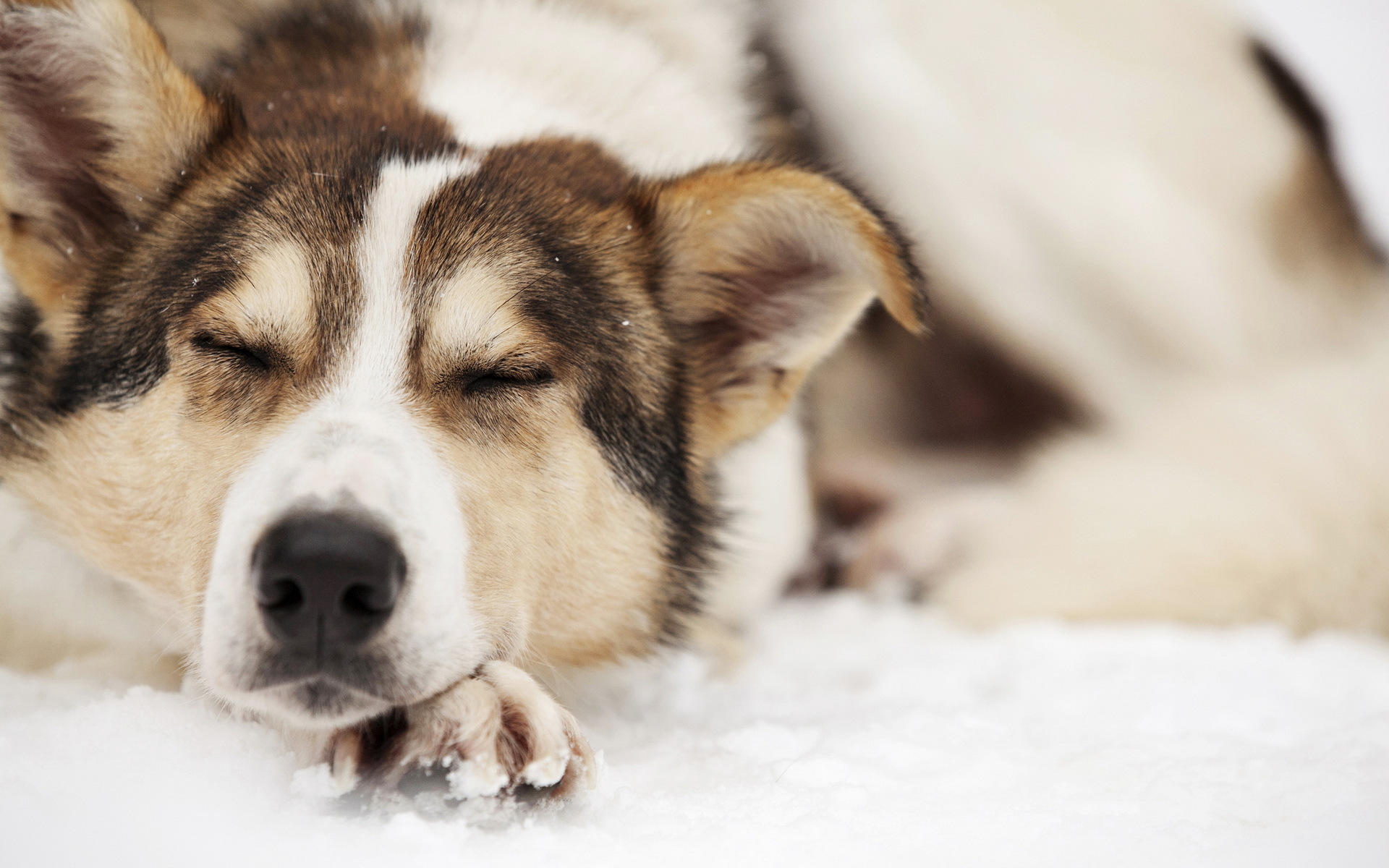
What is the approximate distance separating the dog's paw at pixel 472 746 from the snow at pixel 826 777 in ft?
0.11

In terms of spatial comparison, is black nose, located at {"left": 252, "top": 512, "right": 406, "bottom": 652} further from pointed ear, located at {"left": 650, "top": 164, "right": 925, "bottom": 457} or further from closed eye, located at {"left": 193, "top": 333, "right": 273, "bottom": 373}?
pointed ear, located at {"left": 650, "top": 164, "right": 925, "bottom": 457}

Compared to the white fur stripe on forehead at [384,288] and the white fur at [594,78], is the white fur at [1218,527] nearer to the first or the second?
the white fur at [594,78]

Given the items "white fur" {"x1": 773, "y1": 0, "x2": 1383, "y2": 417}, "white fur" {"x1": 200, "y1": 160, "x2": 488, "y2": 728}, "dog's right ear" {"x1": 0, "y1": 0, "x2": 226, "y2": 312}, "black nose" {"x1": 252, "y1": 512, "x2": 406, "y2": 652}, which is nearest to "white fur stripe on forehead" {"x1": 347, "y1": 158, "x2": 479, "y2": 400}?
"white fur" {"x1": 200, "y1": 160, "x2": 488, "y2": 728}

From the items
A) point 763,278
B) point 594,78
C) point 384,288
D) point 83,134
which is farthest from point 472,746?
point 594,78

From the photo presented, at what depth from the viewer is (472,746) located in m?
1.37

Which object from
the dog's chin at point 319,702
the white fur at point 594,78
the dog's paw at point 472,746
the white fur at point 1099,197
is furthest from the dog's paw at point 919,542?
the dog's chin at point 319,702

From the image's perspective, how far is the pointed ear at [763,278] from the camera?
1790 millimetres

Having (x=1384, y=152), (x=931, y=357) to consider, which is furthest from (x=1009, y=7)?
(x=1384, y=152)

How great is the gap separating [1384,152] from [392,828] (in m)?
3.93

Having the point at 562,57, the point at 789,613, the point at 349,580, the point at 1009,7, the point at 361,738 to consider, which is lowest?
the point at 789,613

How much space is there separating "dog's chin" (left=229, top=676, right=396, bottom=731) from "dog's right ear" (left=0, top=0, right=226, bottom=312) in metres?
0.87

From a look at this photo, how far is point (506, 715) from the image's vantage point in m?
1.44

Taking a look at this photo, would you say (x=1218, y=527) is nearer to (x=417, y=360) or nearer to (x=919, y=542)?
(x=919, y=542)

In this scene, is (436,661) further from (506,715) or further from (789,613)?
(789,613)
